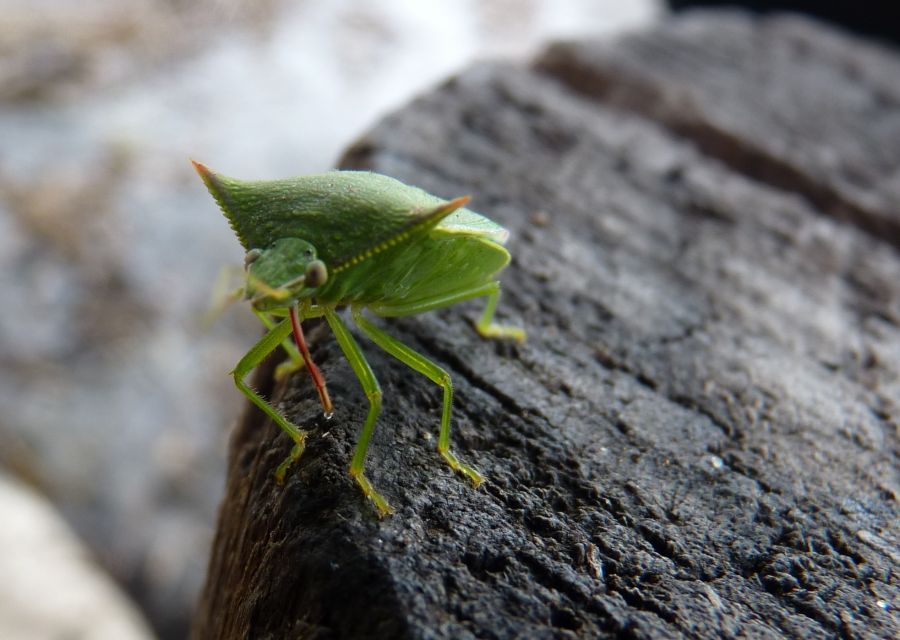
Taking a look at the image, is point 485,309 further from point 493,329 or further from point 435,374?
point 435,374

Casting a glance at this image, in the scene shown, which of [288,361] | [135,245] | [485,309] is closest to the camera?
[288,361]

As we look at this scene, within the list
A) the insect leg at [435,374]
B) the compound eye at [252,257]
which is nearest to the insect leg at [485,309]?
the insect leg at [435,374]

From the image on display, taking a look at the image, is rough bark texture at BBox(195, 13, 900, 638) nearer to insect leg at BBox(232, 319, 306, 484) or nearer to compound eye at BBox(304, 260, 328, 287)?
insect leg at BBox(232, 319, 306, 484)

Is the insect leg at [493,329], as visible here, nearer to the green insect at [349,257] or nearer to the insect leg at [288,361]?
the green insect at [349,257]

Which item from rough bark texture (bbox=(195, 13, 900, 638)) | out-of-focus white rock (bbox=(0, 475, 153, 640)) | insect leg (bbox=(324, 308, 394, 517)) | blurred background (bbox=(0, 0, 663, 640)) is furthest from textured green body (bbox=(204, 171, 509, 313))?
out-of-focus white rock (bbox=(0, 475, 153, 640))

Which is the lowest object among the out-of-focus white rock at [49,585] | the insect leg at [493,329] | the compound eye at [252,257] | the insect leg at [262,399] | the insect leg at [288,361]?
the out-of-focus white rock at [49,585]

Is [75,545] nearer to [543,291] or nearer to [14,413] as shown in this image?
[14,413]

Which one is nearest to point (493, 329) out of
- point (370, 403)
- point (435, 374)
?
point (435, 374)
